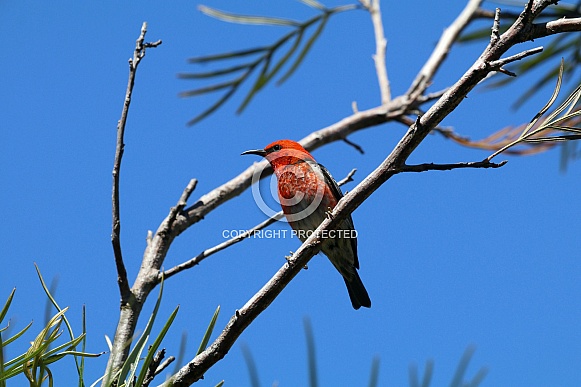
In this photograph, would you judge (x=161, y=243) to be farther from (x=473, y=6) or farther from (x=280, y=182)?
(x=473, y=6)

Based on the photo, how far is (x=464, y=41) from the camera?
5.67 m

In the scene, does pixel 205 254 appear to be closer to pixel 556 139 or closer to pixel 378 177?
pixel 378 177

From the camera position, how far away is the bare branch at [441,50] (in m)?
5.13

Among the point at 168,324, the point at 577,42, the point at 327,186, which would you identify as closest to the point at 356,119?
the point at 327,186

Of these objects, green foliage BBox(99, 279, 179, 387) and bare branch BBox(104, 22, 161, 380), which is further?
bare branch BBox(104, 22, 161, 380)

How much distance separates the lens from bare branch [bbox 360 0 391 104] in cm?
536

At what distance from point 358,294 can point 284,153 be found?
4.13 feet

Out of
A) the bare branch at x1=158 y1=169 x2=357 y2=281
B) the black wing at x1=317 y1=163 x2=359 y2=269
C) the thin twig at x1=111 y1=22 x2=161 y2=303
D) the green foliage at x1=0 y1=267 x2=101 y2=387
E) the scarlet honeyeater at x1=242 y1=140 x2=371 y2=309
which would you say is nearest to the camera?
the green foliage at x1=0 y1=267 x2=101 y2=387

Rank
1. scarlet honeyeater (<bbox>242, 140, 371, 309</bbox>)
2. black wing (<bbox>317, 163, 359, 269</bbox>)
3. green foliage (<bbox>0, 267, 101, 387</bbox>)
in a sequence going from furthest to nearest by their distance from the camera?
black wing (<bbox>317, 163, 359, 269</bbox>) < scarlet honeyeater (<bbox>242, 140, 371, 309</bbox>) < green foliage (<bbox>0, 267, 101, 387</bbox>)

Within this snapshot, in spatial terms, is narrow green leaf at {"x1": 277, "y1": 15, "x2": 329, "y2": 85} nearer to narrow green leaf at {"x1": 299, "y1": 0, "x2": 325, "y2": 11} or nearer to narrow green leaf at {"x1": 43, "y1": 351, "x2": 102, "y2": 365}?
narrow green leaf at {"x1": 299, "y1": 0, "x2": 325, "y2": 11}

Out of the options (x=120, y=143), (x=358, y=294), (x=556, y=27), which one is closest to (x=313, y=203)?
(x=358, y=294)

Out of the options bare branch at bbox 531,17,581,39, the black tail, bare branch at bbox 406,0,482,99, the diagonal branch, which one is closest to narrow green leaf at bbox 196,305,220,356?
the diagonal branch

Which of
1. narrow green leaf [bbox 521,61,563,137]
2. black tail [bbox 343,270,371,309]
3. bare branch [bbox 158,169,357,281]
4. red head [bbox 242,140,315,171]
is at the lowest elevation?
narrow green leaf [bbox 521,61,563,137]

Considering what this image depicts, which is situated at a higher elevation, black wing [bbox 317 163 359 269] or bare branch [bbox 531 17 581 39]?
black wing [bbox 317 163 359 269]
